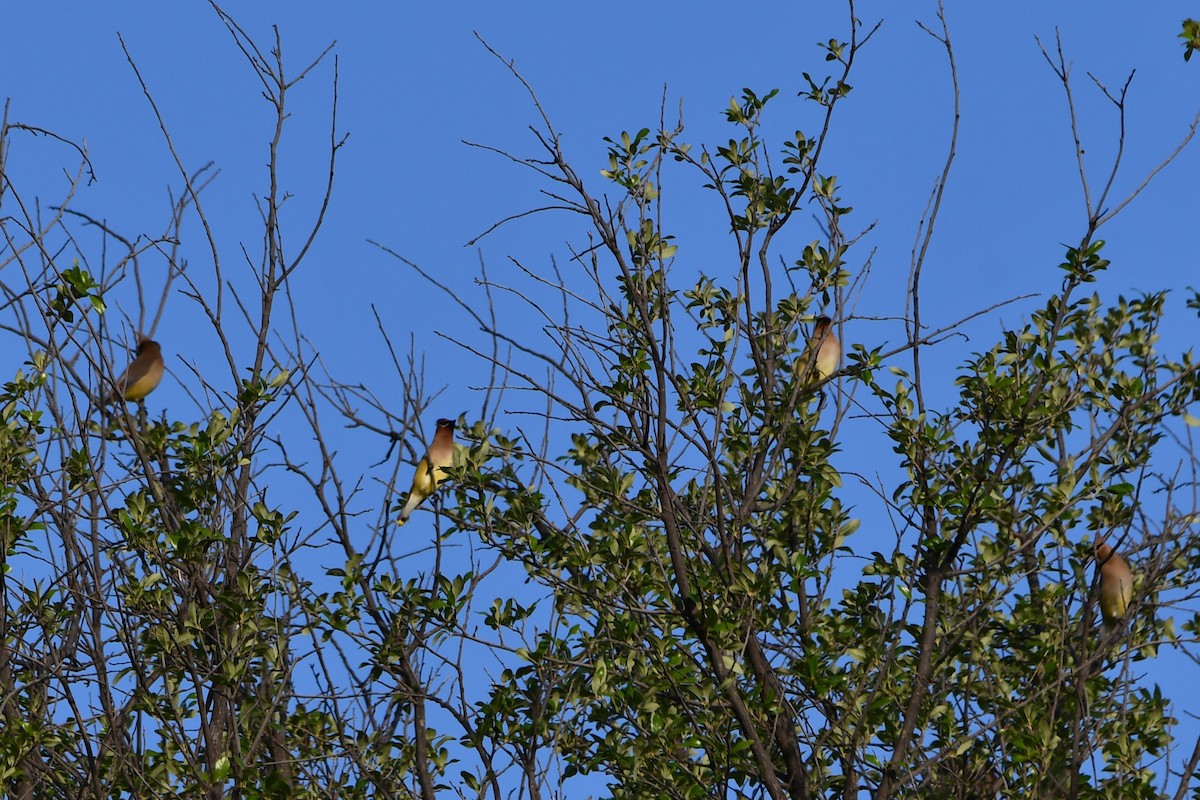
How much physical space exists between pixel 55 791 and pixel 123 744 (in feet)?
1.09

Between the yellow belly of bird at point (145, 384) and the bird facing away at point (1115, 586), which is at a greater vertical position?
the yellow belly of bird at point (145, 384)

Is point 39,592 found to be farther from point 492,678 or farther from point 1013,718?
point 1013,718

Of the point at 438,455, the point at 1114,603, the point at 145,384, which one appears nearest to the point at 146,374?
the point at 145,384

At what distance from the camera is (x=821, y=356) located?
6789 millimetres

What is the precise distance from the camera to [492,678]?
5.18 m

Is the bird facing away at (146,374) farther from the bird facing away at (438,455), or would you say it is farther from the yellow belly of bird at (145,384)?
the bird facing away at (438,455)

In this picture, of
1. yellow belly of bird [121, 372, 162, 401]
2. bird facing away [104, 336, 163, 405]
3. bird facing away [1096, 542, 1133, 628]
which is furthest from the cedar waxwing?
yellow belly of bird [121, 372, 162, 401]

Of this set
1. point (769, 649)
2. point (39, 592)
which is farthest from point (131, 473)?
point (769, 649)

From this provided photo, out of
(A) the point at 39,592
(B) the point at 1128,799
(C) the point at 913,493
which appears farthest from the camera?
(A) the point at 39,592

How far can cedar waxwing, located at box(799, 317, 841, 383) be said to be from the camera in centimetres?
531

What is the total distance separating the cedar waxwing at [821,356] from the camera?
17.4 feet

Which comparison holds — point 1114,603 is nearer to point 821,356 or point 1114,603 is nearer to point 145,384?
point 821,356

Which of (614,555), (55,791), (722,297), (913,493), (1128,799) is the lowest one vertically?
(55,791)

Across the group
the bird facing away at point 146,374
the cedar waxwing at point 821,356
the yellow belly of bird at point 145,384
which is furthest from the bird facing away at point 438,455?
the yellow belly of bird at point 145,384
